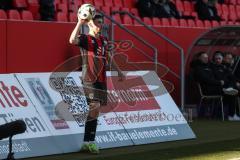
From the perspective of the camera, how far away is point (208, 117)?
57.6ft

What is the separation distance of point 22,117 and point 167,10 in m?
10.5

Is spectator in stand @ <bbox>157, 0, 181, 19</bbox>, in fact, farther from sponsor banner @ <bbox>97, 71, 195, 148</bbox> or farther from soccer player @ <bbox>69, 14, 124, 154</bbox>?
soccer player @ <bbox>69, 14, 124, 154</bbox>

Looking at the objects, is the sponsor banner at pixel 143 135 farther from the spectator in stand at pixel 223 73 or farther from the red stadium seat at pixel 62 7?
the red stadium seat at pixel 62 7

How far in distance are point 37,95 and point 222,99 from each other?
7.56m

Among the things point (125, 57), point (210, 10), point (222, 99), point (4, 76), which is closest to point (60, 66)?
point (125, 57)

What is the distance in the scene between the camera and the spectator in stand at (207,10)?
21.5m

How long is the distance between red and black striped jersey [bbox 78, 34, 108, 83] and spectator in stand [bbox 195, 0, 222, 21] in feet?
38.0

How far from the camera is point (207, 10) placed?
2152cm

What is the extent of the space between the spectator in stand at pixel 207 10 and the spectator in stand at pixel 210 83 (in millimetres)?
4496

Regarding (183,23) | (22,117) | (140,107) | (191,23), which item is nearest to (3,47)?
(140,107)

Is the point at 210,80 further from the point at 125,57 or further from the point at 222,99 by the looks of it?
the point at 125,57

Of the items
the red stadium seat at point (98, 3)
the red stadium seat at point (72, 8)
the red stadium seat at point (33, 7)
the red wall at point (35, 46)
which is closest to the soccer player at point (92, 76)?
the red wall at point (35, 46)

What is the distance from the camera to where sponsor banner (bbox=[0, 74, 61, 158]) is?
9750 millimetres

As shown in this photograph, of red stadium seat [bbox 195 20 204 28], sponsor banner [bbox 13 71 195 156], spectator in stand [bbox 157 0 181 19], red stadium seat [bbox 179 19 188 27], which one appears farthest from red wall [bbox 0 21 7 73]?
red stadium seat [bbox 195 20 204 28]
